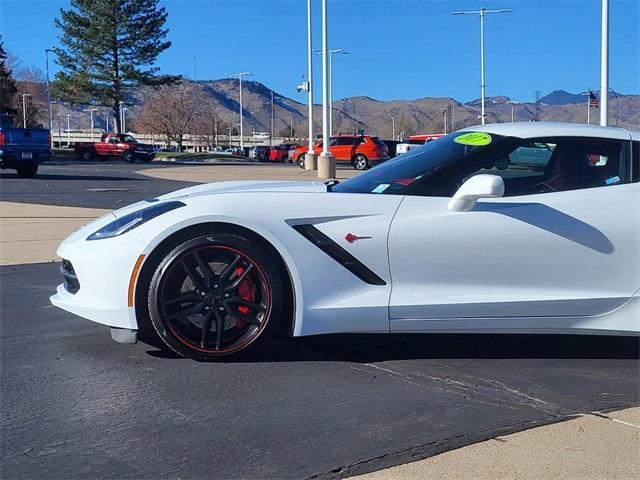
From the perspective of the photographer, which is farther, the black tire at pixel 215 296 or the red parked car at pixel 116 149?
the red parked car at pixel 116 149

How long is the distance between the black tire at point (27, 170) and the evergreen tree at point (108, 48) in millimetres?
34970

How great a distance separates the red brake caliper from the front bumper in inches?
21.9

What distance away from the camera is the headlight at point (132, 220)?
13.9 feet

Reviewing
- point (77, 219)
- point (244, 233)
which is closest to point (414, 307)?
point (244, 233)

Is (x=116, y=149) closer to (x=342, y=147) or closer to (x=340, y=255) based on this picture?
(x=342, y=147)

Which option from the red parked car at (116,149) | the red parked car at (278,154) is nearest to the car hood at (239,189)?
the red parked car at (116,149)

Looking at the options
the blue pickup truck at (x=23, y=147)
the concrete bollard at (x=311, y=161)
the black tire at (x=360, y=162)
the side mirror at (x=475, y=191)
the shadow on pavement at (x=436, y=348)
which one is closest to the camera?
the side mirror at (x=475, y=191)

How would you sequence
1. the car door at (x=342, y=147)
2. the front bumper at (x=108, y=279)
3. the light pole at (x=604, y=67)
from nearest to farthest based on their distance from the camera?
the front bumper at (x=108, y=279), the light pole at (x=604, y=67), the car door at (x=342, y=147)

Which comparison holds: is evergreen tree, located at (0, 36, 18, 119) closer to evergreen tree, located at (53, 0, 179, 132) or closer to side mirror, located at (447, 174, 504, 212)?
evergreen tree, located at (53, 0, 179, 132)

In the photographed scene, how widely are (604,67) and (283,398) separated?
675 inches

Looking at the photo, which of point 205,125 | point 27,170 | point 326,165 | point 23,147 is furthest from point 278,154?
point 23,147

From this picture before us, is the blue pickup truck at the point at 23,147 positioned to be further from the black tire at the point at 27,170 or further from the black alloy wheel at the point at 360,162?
the black alloy wheel at the point at 360,162

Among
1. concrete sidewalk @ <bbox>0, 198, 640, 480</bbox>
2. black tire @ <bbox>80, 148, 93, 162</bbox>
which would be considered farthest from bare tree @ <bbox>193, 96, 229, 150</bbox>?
concrete sidewalk @ <bbox>0, 198, 640, 480</bbox>

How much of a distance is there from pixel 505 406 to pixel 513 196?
4.10ft
